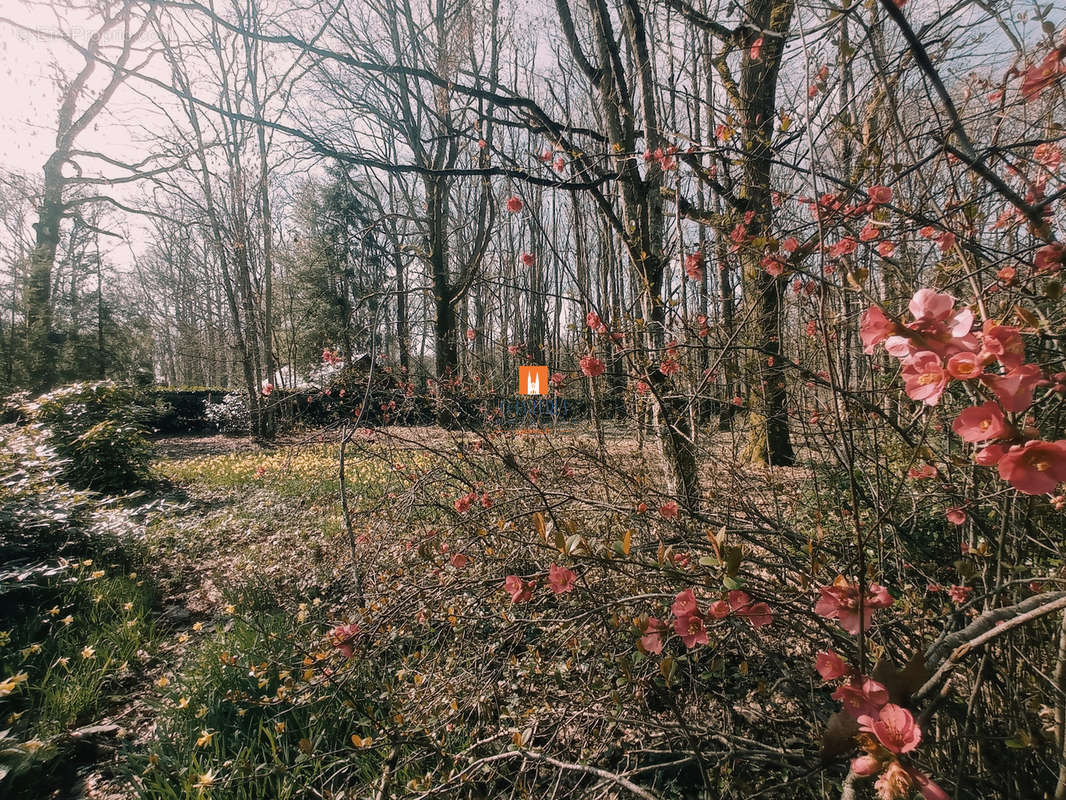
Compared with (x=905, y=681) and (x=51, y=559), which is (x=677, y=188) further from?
(x=51, y=559)

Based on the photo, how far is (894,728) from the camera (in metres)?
0.66

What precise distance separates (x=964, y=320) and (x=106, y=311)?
19883mm

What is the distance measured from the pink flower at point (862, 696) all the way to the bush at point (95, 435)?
779cm

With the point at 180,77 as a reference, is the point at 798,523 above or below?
below

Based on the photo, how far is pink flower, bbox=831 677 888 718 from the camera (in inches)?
27.8

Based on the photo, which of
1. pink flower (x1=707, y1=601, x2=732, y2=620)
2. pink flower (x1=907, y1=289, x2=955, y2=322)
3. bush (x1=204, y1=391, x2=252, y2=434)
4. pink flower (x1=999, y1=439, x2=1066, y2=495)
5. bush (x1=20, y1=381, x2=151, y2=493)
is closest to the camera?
pink flower (x1=999, y1=439, x2=1066, y2=495)

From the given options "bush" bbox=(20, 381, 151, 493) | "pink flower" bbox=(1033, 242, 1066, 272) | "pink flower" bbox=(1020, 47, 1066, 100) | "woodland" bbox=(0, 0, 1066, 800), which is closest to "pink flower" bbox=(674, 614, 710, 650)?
"woodland" bbox=(0, 0, 1066, 800)

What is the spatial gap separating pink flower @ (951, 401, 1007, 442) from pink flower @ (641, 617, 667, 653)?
762 millimetres

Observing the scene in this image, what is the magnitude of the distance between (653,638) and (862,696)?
44 cm

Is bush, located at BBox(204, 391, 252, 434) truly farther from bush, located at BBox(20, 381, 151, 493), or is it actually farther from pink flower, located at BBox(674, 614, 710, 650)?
pink flower, located at BBox(674, 614, 710, 650)

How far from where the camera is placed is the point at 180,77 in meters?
10.3

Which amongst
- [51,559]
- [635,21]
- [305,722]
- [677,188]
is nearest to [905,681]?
[305,722]

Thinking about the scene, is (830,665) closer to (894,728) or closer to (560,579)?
(894,728)

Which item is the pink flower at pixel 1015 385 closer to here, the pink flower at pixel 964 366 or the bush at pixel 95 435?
the pink flower at pixel 964 366
